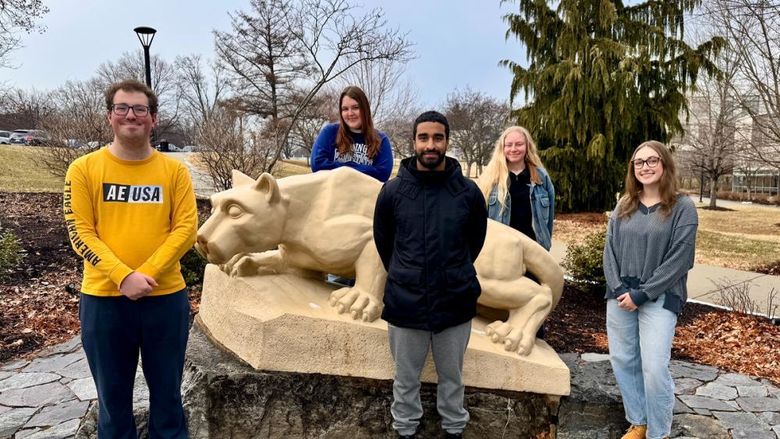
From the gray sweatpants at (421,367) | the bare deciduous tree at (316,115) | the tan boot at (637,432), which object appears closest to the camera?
the gray sweatpants at (421,367)

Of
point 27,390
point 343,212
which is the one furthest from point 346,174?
point 27,390

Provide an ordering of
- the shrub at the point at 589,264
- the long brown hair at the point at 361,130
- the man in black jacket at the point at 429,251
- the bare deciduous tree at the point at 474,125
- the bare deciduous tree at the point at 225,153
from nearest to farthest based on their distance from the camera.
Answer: the man in black jacket at the point at 429,251, the long brown hair at the point at 361,130, the shrub at the point at 589,264, the bare deciduous tree at the point at 225,153, the bare deciduous tree at the point at 474,125

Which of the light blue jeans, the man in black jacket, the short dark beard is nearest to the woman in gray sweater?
the light blue jeans

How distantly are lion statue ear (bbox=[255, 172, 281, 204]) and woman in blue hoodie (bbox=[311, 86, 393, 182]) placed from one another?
0.83 meters

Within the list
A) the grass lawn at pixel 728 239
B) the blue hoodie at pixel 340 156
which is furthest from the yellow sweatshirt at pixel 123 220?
the grass lawn at pixel 728 239

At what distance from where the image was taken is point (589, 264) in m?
6.93

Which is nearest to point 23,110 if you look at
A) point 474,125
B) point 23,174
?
point 23,174

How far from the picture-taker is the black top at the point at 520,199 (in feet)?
13.1

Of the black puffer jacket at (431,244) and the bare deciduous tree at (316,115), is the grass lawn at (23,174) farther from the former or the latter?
the black puffer jacket at (431,244)

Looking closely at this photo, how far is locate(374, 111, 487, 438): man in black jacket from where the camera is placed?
8.39ft

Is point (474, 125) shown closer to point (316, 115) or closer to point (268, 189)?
point (316, 115)

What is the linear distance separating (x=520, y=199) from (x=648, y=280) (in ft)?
4.19

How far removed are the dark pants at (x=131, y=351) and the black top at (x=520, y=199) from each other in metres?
2.45

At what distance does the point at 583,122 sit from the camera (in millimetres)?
14992
